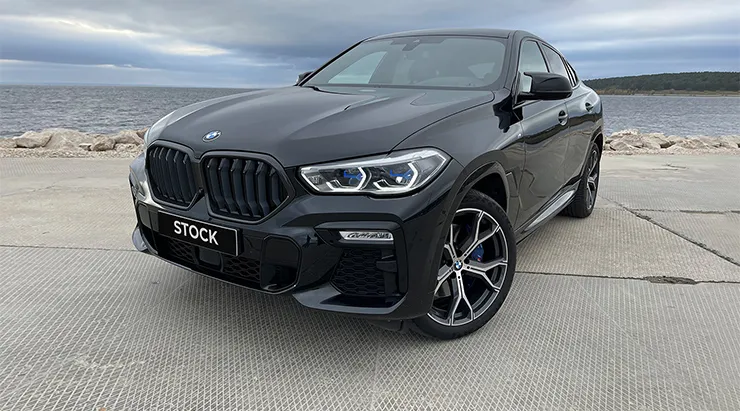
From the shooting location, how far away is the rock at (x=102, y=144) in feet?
35.5

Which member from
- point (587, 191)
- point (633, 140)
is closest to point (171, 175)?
point (587, 191)

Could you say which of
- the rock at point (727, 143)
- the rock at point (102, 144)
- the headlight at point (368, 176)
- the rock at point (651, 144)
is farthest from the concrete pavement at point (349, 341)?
the rock at point (727, 143)

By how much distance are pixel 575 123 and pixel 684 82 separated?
267 feet

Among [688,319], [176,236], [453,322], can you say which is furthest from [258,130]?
[688,319]

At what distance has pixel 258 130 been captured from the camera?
2.27 metres

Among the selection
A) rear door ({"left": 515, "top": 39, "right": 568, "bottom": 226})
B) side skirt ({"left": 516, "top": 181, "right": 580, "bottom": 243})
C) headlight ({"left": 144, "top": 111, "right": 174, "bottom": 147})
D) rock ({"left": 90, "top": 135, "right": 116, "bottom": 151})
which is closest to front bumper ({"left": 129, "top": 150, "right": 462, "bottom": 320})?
headlight ({"left": 144, "top": 111, "right": 174, "bottom": 147})

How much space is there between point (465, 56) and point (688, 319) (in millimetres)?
1978

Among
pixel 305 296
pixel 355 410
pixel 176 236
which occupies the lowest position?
pixel 355 410

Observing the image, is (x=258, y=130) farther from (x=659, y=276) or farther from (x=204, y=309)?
(x=659, y=276)

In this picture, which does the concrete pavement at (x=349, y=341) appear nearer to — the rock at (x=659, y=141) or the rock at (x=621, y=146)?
the rock at (x=621, y=146)

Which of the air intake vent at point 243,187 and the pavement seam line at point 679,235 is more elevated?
the air intake vent at point 243,187

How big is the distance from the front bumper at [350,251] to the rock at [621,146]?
11987 millimetres

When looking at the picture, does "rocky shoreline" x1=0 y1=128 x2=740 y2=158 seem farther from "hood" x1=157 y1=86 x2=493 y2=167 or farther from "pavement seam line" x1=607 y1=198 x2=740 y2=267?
"hood" x1=157 y1=86 x2=493 y2=167

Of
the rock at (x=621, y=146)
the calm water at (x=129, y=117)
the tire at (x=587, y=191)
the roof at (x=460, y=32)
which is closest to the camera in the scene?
the roof at (x=460, y=32)
